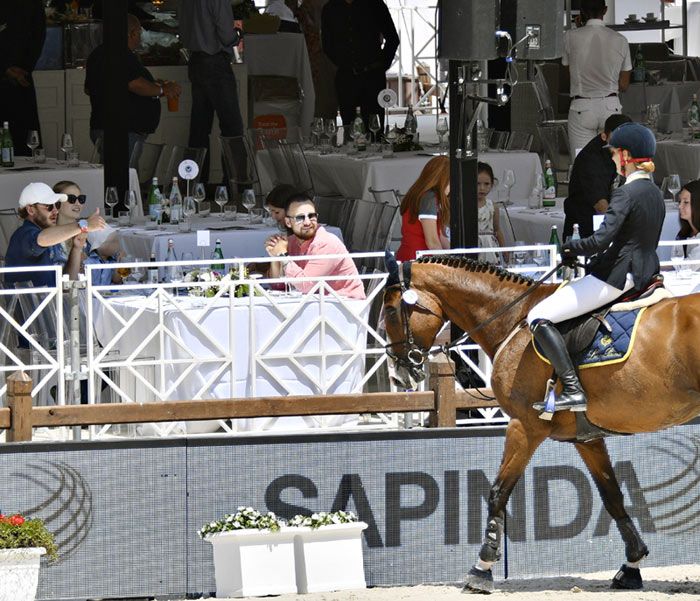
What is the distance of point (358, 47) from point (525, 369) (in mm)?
10361

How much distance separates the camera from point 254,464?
7398 millimetres

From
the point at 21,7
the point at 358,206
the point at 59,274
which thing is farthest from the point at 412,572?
the point at 21,7

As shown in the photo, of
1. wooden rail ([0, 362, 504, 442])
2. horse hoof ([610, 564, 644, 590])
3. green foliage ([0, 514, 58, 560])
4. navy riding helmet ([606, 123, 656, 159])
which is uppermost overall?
navy riding helmet ([606, 123, 656, 159])

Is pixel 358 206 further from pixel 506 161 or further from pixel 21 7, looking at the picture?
pixel 21 7

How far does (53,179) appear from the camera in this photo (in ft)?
40.1

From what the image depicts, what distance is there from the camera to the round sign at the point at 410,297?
6949 mm

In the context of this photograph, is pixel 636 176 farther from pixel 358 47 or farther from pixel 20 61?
pixel 358 47

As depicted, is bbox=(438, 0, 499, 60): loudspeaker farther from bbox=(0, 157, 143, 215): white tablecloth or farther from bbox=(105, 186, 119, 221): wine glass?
bbox=(0, 157, 143, 215): white tablecloth

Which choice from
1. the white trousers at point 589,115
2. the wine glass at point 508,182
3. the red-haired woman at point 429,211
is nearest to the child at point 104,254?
the red-haired woman at point 429,211

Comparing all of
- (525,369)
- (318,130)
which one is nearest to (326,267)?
(525,369)

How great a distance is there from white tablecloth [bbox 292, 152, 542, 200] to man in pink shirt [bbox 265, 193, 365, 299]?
3.89 metres

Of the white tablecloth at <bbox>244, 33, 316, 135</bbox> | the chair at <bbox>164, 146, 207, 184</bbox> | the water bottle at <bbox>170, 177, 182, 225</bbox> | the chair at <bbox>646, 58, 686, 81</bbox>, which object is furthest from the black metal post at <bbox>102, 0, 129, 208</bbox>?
the chair at <bbox>646, 58, 686, 81</bbox>

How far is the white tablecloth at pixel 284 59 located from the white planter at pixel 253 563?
11230 mm

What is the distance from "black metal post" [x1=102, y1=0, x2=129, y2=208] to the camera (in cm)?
1293
